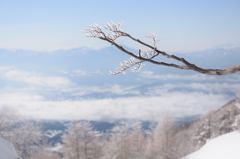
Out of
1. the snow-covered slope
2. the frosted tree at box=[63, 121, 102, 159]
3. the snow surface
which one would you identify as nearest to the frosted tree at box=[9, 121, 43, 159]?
the frosted tree at box=[63, 121, 102, 159]

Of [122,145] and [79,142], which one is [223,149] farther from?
[122,145]

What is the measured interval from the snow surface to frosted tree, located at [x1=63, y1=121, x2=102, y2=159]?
25.6 meters

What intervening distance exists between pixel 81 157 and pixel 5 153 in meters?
36.6

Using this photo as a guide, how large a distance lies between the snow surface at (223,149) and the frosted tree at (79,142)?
84.1 ft

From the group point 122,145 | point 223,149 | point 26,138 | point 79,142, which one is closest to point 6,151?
point 223,149

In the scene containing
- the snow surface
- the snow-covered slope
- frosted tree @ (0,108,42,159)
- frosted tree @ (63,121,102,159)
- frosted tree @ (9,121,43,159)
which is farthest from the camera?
frosted tree @ (63,121,102,159)

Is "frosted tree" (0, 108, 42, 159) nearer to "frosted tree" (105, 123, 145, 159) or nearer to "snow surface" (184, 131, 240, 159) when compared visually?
"frosted tree" (105, 123, 145, 159)

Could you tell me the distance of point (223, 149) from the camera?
32.3 metres

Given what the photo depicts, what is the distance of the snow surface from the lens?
102 ft

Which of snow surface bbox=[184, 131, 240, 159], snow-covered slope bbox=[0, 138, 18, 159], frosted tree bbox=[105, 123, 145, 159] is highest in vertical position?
snow-covered slope bbox=[0, 138, 18, 159]

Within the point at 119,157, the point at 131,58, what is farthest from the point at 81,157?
the point at 131,58

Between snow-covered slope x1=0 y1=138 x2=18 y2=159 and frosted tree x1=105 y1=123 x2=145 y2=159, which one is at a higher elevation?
snow-covered slope x1=0 y1=138 x2=18 y2=159

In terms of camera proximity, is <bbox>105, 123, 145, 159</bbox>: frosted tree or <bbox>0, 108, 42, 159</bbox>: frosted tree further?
<bbox>105, 123, 145, 159</bbox>: frosted tree

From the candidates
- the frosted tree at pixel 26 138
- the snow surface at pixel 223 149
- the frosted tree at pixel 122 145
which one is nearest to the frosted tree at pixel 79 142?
the frosted tree at pixel 26 138
